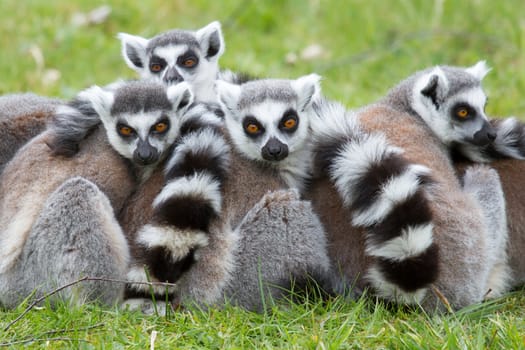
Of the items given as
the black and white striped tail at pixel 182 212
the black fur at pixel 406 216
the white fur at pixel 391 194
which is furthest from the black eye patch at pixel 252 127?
the black fur at pixel 406 216

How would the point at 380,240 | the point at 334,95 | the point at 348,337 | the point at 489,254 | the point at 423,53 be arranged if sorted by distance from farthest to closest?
the point at 423,53 → the point at 334,95 → the point at 489,254 → the point at 380,240 → the point at 348,337

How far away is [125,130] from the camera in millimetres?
5191

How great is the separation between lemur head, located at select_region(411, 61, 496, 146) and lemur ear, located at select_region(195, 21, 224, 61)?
2.05m

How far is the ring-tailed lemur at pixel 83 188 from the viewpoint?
4727 millimetres

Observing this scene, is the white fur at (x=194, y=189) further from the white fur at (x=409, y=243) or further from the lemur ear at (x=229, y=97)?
the white fur at (x=409, y=243)

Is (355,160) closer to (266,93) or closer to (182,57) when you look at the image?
(266,93)

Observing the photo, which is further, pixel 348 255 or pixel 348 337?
Result: pixel 348 255

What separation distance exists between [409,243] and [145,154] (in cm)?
171

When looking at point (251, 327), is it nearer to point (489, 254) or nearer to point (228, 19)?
point (489, 254)

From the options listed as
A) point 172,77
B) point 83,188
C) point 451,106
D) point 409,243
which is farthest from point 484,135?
point 83,188

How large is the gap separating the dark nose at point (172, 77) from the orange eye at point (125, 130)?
1.27 meters

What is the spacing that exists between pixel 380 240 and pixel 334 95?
421 centimetres

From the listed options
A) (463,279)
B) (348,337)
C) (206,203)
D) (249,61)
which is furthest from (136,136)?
(249,61)

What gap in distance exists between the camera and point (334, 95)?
28.2ft
